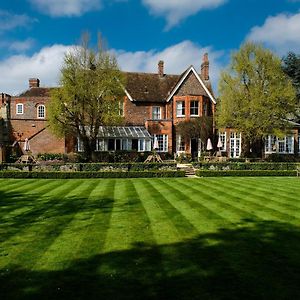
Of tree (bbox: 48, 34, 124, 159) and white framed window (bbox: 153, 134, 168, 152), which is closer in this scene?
tree (bbox: 48, 34, 124, 159)

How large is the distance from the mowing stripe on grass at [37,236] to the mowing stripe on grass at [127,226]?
1.52 metres

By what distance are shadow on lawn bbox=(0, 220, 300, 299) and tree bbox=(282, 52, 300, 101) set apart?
4328 cm

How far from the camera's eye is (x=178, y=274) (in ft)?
23.5

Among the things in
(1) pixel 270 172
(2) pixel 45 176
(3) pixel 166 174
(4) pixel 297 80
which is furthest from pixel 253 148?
(2) pixel 45 176

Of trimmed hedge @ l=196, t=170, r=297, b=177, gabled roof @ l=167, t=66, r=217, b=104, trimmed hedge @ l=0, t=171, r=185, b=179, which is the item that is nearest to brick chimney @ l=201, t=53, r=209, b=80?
gabled roof @ l=167, t=66, r=217, b=104

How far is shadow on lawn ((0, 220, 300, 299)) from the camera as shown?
632cm

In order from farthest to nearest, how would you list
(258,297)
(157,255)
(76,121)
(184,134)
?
(184,134), (76,121), (157,255), (258,297)

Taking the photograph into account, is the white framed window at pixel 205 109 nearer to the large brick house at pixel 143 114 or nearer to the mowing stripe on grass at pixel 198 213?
the large brick house at pixel 143 114

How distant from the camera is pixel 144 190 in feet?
65.9

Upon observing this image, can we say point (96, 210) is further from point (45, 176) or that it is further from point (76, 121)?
point (76, 121)

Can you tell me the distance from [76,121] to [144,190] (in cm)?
2152

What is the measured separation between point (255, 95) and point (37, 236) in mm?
38026

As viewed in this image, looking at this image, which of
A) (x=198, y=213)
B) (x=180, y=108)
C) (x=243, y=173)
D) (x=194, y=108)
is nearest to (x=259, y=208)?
(x=198, y=213)

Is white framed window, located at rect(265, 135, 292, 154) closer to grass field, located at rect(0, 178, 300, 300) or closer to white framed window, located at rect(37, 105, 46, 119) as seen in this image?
white framed window, located at rect(37, 105, 46, 119)
